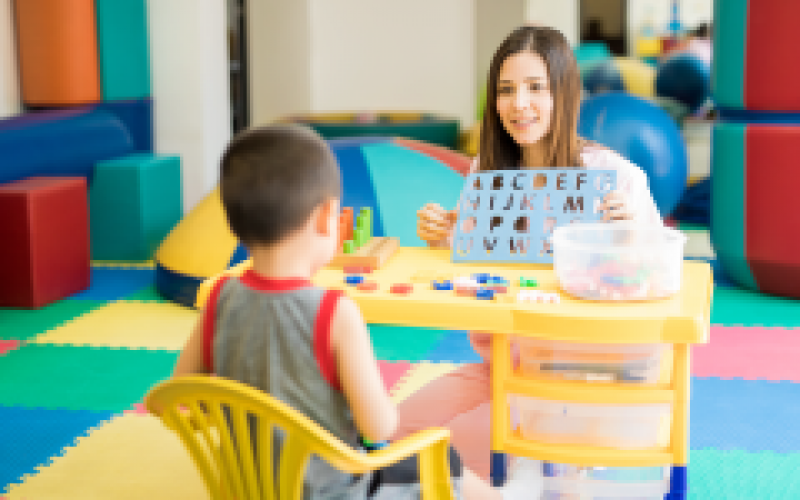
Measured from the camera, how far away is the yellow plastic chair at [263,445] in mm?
1099

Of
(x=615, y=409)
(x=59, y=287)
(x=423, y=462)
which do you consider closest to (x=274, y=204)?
(x=423, y=462)

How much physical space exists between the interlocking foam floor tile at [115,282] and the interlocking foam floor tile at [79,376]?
0.75 metres

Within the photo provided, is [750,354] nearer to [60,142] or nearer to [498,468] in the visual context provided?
[498,468]

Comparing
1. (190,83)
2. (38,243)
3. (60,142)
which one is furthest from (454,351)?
(190,83)

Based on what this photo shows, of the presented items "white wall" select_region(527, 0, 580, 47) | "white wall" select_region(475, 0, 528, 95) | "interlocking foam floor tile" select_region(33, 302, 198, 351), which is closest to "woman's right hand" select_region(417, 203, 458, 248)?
"interlocking foam floor tile" select_region(33, 302, 198, 351)

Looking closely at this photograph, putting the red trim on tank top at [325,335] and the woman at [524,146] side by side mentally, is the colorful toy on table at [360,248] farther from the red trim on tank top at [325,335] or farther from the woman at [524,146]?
the red trim on tank top at [325,335]

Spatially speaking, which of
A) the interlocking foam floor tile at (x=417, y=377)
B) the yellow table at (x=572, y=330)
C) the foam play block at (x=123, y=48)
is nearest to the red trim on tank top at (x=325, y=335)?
the yellow table at (x=572, y=330)

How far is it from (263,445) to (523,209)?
88 centimetres

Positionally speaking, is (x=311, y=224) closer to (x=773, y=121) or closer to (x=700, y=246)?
(x=773, y=121)

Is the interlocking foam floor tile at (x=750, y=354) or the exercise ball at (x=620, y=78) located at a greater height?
the exercise ball at (x=620, y=78)

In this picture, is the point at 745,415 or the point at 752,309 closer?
the point at 745,415

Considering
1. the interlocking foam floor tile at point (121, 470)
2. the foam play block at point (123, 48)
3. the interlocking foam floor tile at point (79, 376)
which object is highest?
the foam play block at point (123, 48)

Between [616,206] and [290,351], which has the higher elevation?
[616,206]

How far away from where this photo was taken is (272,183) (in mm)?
1199
